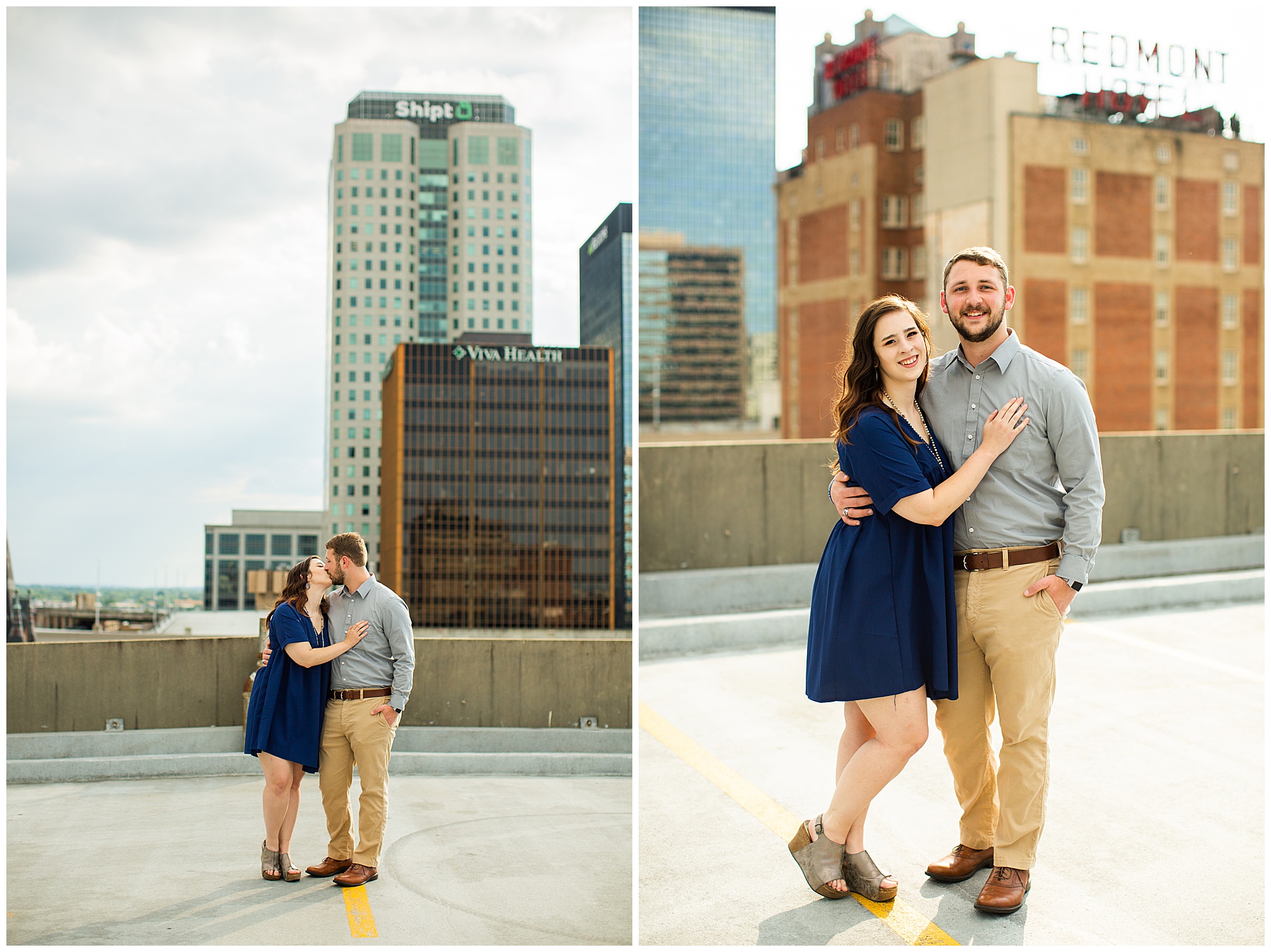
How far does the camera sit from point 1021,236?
55344 mm

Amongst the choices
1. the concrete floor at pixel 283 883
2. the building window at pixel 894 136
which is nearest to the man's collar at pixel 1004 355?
the concrete floor at pixel 283 883

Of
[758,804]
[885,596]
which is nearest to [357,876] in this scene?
[758,804]

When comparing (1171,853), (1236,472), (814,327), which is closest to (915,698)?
(1171,853)

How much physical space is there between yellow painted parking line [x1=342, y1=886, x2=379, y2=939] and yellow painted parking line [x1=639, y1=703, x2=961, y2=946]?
146 cm

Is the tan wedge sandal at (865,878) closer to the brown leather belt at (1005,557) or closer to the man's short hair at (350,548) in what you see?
the brown leather belt at (1005,557)

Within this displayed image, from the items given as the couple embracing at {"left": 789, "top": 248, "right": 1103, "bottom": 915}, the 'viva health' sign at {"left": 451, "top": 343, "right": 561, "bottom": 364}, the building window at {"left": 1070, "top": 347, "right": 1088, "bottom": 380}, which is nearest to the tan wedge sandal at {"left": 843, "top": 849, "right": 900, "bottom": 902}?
the couple embracing at {"left": 789, "top": 248, "right": 1103, "bottom": 915}

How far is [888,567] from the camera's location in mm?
2973

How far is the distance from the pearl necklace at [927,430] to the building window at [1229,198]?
68.3 m

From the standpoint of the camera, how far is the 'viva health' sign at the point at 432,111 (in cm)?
14700

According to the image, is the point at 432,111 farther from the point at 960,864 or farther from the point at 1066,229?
the point at 960,864

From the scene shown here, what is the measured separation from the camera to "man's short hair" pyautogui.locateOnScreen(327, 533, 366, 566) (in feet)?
12.8

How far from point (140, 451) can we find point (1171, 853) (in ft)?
171

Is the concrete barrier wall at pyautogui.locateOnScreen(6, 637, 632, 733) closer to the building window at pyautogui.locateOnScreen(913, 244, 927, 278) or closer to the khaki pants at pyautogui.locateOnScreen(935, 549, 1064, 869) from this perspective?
the khaki pants at pyautogui.locateOnScreen(935, 549, 1064, 869)

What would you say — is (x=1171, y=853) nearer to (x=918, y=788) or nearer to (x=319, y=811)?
(x=918, y=788)
